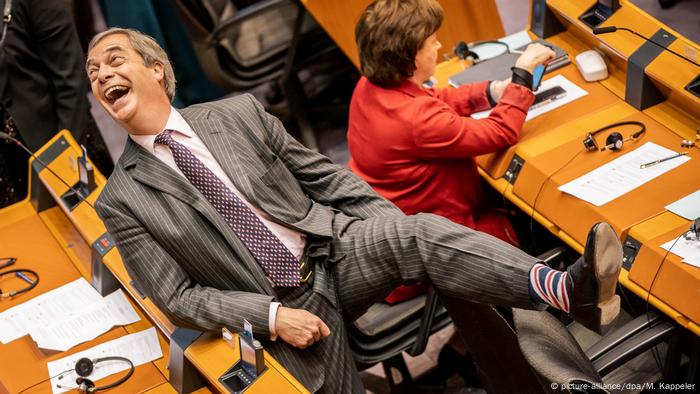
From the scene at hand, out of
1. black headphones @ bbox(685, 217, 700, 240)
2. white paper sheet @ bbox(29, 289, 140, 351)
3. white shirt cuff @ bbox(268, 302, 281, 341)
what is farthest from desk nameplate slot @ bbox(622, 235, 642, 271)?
white paper sheet @ bbox(29, 289, 140, 351)

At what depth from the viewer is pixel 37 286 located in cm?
321

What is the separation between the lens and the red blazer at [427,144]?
307cm

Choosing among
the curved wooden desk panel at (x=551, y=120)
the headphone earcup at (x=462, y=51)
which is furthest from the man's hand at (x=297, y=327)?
the headphone earcup at (x=462, y=51)

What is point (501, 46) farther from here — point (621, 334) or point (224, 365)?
point (224, 365)

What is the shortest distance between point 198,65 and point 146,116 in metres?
2.71

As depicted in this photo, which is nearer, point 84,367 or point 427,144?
point 84,367

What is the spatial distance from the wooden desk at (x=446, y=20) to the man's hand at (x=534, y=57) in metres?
1.09

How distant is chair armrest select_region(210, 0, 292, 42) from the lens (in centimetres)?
455

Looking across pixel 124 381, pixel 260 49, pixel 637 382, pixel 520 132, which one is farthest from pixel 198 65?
pixel 637 382

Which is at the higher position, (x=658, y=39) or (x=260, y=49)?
(x=658, y=39)

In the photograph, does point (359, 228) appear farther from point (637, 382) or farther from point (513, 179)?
point (637, 382)

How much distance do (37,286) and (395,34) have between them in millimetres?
1471

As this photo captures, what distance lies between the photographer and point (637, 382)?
107 inches

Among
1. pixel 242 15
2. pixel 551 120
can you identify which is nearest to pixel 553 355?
pixel 551 120
